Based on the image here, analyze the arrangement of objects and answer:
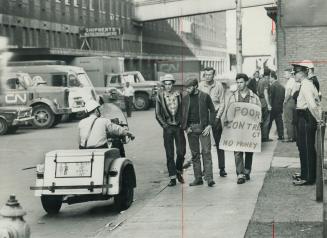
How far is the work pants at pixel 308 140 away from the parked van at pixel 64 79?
19.4m

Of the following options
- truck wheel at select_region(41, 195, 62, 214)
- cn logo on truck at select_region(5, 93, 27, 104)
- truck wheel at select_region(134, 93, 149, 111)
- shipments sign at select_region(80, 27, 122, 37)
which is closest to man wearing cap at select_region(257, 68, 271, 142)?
truck wheel at select_region(41, 195, 62, 214)

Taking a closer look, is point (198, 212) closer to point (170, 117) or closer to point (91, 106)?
point (91, 106)

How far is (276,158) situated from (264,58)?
76.8ft

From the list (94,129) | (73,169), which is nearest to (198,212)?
(73,169)

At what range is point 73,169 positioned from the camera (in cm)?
914

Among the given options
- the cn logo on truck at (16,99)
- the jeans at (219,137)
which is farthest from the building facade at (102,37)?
the jeans at (219,137)

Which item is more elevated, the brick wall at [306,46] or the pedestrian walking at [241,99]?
the brick wall at [306,46]

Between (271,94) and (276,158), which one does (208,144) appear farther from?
(271,94)

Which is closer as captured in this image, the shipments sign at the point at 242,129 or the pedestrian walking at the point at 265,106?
the shipments sign at the point at 242,129

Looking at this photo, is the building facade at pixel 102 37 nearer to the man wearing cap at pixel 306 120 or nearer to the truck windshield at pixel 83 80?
the truck windshield at pixel 83 80

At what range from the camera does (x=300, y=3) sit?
1894cm

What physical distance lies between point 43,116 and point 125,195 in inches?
738

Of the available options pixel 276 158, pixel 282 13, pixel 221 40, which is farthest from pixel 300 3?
pixel 221 40

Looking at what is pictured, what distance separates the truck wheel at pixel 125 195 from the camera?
→ 31.5ft
